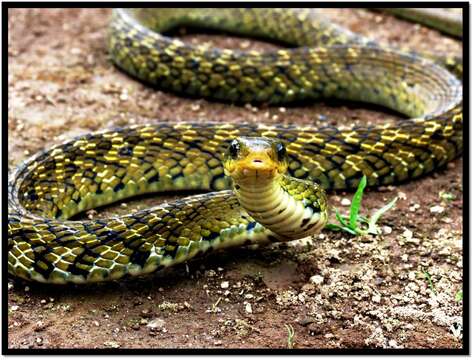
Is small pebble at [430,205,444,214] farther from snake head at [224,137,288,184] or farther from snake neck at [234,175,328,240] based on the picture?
snake head at [224,137,288,184]

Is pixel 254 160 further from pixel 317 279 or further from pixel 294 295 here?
pixel 317 279

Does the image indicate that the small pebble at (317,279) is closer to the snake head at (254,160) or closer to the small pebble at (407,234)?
the small pebble at (407,234)

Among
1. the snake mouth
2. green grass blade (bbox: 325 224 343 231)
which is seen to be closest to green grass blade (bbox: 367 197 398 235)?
green grass blade (bbox: 325 224 343 231)

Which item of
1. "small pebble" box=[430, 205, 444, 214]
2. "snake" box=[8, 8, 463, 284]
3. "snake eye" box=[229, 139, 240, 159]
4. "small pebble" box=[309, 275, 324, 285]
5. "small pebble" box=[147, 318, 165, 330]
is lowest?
"small pebble" box=[147, 318, 165, 330]

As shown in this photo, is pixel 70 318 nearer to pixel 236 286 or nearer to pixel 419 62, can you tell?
pixel 236 286

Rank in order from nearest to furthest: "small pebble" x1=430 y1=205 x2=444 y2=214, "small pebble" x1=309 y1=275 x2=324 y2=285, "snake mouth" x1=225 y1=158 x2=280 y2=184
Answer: "snake mouth" x1=225 y1=158 x2=280 y2=184 < "small pebble" x1=309 y1=275 x2=324 y2=285 < "small pebble" x1=430 y1=205 x2=444 y2=214

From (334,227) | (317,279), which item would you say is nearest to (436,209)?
(334,227)

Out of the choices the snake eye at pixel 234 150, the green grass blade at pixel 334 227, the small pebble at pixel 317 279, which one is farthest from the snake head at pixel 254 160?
the green grass blade at pixel 334 227
